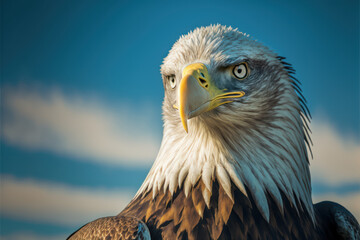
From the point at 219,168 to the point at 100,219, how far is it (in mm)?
627

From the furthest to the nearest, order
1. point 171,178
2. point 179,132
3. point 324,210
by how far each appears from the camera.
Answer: point 324,210 < point 179,132 < point 171,178

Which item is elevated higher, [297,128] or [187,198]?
[297,128]

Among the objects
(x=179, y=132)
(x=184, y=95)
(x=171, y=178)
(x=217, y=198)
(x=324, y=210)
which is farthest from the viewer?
(x=324, y=210)

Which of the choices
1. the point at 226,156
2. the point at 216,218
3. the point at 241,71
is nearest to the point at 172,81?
the point at 241,71

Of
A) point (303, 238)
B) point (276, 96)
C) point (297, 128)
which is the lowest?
point (303, 238)

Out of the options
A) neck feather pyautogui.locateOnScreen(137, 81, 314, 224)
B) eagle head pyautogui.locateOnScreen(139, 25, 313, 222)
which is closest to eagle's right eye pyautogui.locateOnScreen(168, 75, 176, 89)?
eagle head pyautogui.locateOnScreen(139, 25, 313, 222)

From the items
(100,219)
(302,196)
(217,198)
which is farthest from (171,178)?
(302,196)

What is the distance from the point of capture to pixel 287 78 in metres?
2.13

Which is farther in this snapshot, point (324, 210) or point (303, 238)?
point (324, 210)

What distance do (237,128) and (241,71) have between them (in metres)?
0.29

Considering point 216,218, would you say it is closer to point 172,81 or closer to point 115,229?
point 115,229

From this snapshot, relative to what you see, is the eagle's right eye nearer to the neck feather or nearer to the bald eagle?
the bald eagle

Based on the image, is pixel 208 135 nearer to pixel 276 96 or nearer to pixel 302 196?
pixel 276 96

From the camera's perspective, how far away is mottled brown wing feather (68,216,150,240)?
5.59 ft
